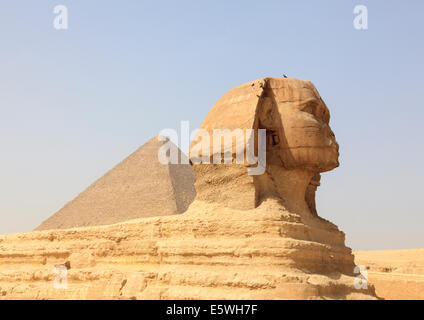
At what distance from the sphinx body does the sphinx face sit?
0.02 meters

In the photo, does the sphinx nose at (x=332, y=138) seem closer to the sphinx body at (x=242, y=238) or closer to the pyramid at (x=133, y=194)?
the sphinx body at (x=242, y=238)

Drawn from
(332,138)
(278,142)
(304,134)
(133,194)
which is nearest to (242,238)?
(278,142)

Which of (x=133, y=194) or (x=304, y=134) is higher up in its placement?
(x=133, y=194)

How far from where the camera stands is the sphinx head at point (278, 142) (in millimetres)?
8773

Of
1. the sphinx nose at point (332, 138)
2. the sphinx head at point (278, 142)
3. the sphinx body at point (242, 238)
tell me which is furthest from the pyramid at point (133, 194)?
the sphinx nose at point (332, 138)

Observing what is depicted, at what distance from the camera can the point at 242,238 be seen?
800 cm

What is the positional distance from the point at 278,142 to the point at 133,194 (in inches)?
710

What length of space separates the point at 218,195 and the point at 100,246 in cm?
246

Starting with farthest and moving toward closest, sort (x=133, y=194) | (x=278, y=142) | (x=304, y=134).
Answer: (x=133, y=194) → (x=278, y=142) → (x=304, y=134)

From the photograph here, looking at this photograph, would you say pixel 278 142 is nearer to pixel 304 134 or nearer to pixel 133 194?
pixel 304 134

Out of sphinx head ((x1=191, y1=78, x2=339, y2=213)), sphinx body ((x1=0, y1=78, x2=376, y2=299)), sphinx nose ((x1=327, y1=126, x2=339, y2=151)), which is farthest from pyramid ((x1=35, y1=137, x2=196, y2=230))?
sphinx nose ((x1=327, y1=126, x2=339, y2=151))

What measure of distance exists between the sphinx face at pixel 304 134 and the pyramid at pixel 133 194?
14888mm

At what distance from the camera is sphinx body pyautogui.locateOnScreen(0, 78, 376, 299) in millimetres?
7605

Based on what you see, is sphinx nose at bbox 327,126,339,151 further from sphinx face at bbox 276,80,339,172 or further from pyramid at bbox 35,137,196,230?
pyramid at bbox 35,137,196,230
